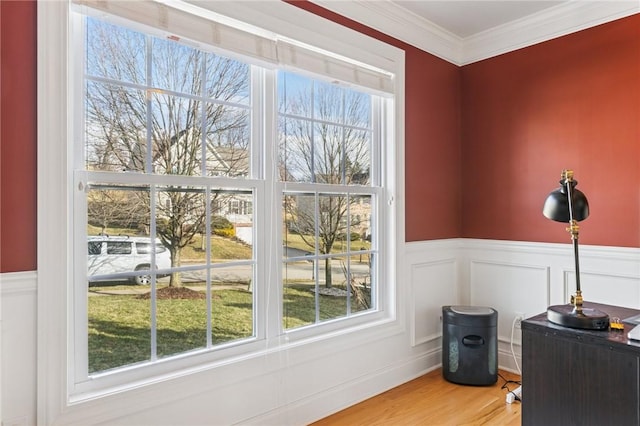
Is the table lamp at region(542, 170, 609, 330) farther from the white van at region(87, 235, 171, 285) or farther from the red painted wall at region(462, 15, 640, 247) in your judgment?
the white van at region(87, 235, 171, 285)

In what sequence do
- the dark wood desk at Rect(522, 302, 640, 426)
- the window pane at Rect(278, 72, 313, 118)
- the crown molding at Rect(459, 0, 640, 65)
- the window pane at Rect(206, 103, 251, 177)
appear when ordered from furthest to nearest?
the crown molding at Rect(459, 0, 640, 65), the window pane at Rect(278, 72, 313, 118), the window pane at Rect(206, 103, 251, 177), the dark wood desk at Rect(522, 302, 640, 426)

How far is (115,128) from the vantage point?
1.86 metres

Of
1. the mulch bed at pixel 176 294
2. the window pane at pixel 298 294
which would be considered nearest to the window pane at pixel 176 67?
the mulch bed at pixel 176 294

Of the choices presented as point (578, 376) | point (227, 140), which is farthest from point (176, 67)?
point (578, 376)

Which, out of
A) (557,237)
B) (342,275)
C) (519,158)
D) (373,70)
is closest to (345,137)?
(373,70)

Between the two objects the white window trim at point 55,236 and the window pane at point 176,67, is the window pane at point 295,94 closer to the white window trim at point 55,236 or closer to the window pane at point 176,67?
the window pane at point 176,67

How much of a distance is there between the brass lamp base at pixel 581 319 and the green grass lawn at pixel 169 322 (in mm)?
1343

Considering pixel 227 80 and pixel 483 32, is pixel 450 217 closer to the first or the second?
pixel 483 32

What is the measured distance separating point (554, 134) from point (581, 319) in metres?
1.68

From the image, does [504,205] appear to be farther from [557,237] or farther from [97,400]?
[97,400]

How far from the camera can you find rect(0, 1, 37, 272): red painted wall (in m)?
1.53

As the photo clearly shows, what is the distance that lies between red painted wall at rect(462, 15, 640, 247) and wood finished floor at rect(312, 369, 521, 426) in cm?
123

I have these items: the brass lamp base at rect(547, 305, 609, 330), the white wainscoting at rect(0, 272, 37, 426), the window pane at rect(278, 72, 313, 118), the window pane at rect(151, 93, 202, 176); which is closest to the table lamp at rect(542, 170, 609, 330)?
the brass lamp base at rect(547, 305, 609, 330)

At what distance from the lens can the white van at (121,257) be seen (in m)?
1.80
